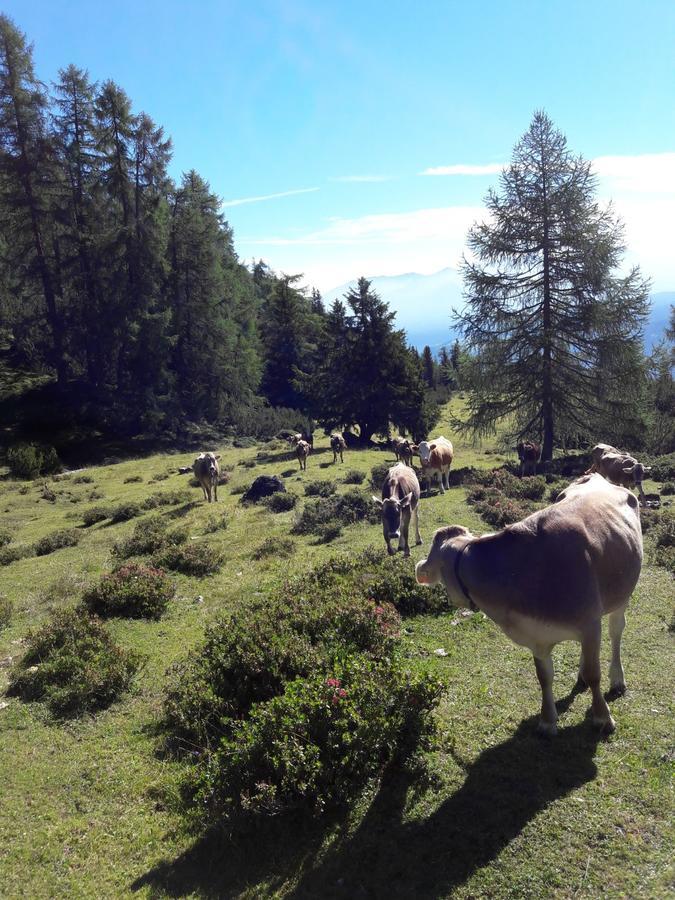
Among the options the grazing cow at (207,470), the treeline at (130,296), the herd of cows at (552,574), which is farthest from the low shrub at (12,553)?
the treeline at (130,296)

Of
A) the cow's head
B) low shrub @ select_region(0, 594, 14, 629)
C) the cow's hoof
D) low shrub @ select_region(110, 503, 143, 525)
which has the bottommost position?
low shrub @ select_region(0, 594, 14, 629)

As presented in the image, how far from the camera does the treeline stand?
38.2 m

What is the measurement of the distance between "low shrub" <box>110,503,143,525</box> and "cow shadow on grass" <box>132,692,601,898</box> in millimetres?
17354

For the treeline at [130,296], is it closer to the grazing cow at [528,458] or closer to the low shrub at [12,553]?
the grazing cow at [528,458]

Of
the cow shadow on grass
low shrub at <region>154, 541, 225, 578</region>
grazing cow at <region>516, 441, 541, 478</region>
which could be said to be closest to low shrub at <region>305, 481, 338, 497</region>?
low shrub at <region>154, 541, 225, 578</region>

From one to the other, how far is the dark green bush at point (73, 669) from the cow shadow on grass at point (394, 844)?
348cm

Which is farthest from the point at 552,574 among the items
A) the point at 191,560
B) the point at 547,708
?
the point at 191,560

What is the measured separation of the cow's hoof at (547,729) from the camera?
6.53 meters

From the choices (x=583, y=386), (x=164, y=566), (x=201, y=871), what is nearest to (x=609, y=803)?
(x=201, y=871)

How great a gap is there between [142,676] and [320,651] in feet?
10.9

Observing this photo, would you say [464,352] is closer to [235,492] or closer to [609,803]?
[235,492]

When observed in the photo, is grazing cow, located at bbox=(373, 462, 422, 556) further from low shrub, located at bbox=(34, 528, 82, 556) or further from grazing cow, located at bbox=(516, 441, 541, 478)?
low shrub, located at bbox=(34, 528, 82, 556)

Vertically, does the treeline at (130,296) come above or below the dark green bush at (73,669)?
above

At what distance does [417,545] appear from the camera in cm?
1501
